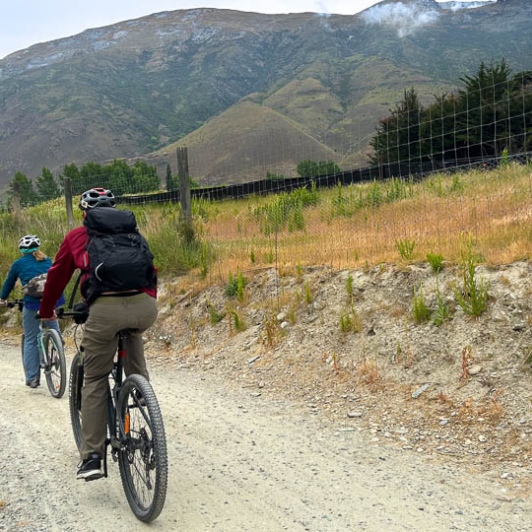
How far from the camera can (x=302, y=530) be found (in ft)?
13.2

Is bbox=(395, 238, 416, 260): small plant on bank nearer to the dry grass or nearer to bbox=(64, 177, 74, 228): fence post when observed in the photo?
the dry grass

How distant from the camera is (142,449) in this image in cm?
412

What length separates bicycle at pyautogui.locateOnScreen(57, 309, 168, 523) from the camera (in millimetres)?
3912

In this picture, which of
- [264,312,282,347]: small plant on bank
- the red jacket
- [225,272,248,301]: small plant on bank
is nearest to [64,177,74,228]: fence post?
[225,272,248,301]: small plant on bank

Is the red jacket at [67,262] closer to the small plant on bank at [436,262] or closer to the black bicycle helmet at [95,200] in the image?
the black bicycle helmet at [95,200]

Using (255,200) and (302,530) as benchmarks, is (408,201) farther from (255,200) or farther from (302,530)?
(302,530)

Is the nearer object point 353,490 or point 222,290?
point 353,490

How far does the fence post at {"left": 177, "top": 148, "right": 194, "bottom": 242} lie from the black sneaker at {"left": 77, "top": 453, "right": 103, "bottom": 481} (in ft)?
27.1

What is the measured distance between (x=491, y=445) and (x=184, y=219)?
27.6 feet

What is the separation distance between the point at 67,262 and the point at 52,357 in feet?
12.8

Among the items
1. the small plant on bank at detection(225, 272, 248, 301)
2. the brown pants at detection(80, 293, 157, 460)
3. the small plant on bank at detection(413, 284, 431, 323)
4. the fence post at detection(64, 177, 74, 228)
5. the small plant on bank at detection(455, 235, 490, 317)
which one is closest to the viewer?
the brown pants at detection(80, 293, 157, 460)

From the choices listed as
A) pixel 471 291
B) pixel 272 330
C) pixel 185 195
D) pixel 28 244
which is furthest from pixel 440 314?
pixel 185 195

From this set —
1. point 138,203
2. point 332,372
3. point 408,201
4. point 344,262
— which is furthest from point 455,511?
point 138,203

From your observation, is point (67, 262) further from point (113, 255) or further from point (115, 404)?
point (115, 404)
